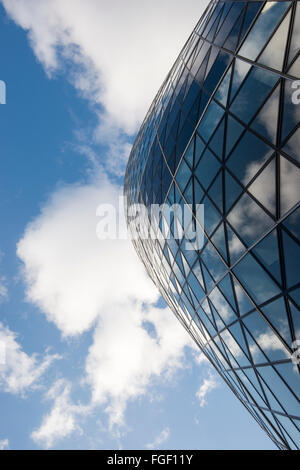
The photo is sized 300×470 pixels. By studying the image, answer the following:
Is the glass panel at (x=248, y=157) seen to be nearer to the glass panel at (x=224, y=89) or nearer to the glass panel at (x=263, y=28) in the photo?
the glass panel at (x=224, y=89)

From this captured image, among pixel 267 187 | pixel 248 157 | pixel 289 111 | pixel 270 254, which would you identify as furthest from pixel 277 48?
pixel 270 254

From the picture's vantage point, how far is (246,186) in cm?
1004

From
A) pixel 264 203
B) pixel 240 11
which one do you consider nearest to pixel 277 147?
pixel 264 203

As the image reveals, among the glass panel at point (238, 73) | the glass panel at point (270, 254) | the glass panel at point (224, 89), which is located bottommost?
the glass panel at point (270, 254)

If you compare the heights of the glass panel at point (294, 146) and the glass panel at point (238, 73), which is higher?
the glass panel at point (238, 73)

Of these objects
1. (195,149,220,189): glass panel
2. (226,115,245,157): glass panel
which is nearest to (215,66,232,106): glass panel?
(226,115,245,157): glass panel

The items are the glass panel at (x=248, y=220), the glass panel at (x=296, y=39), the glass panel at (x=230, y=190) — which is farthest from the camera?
the glass panel at (x=230, y=190)

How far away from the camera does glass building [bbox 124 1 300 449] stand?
329 inches

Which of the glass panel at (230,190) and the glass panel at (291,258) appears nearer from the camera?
the glass panel at (291,258)

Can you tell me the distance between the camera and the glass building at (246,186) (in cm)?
836

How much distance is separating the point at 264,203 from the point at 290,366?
6851mm

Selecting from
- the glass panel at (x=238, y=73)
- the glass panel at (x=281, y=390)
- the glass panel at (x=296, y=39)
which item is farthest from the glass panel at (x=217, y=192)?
the glass panel at (x=281, y=390)

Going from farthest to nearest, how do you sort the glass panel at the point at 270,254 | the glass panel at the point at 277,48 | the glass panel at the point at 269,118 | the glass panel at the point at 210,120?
1. the glass panel at the point at 210,120
2. the glass panel at the point at 270,254
3. the glass panel at the point at 269,118
4. the glass panel at the point at 277,48

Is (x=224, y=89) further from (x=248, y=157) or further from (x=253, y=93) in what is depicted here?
(x=248, y=157)
